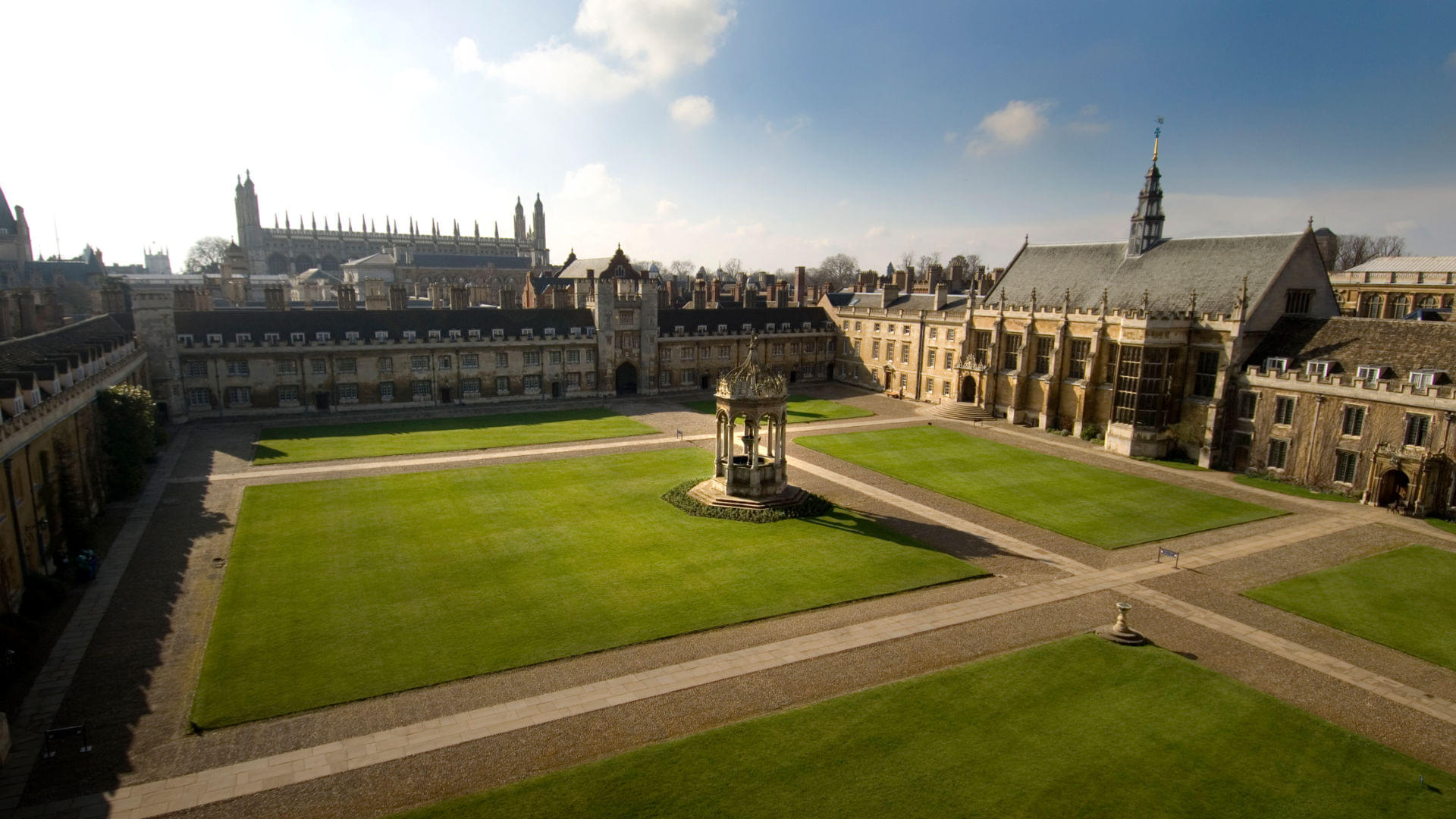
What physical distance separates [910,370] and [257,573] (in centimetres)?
5835

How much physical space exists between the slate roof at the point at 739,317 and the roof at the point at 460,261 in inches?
3183

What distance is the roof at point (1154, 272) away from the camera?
161 feet

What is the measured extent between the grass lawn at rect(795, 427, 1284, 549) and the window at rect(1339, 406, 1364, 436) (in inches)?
296

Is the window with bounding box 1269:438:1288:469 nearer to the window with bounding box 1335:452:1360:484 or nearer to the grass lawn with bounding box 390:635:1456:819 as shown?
the window with bounding box 1335:452:1360:484

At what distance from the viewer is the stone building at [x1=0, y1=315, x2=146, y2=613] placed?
83.5ft

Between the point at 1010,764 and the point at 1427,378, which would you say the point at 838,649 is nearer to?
the point at 1010,764

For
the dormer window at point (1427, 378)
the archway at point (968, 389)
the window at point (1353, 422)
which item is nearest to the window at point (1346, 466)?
the window at point (1353, 422)

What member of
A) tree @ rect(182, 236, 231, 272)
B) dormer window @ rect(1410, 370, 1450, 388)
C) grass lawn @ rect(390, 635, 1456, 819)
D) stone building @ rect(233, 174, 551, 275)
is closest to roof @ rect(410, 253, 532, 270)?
stone building @ rect(233, 174, 551, 275)

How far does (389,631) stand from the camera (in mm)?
24047

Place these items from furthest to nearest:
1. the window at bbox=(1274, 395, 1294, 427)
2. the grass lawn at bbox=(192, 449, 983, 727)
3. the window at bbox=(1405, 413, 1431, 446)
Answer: the window at bbox=(1274, 395, 1294, 427)
the window at bbox=(1405, 413, 1431, 446)
the grass lawn at bbox=(192, 449, 983, 727)

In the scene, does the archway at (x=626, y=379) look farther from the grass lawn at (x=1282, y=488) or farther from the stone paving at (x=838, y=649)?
the grass lawn at (x=1282, y=488)

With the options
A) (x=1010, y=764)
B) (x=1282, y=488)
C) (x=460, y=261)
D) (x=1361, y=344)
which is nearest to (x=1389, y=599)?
(x=1282, y=488)

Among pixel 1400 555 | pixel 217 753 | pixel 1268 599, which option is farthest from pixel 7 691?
pixel 1400 555

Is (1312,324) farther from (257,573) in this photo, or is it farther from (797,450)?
(257,573)
